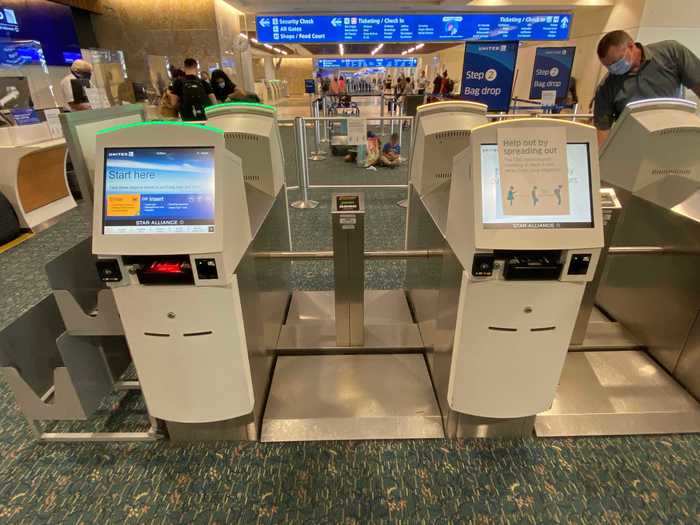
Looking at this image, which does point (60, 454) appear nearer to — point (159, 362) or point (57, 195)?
point (159, 362)

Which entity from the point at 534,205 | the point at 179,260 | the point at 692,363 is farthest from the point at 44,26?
the point at 692,363

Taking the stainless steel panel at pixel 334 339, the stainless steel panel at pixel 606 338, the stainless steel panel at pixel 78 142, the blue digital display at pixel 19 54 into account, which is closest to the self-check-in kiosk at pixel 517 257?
the stainless steel panel at pixel 334 339

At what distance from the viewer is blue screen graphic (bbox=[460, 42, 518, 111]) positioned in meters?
3.80

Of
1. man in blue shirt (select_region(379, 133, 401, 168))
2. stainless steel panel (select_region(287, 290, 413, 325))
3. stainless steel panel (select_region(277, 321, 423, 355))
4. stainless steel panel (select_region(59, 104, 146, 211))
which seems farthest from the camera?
man in blue shirt (select_region(379, 133, 401, 168))

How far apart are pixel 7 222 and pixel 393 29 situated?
7.52 metres

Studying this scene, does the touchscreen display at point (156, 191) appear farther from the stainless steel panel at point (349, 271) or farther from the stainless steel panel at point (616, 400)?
the stainless steel panel at point (616, 400)

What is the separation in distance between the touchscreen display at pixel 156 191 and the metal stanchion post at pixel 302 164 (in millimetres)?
3376

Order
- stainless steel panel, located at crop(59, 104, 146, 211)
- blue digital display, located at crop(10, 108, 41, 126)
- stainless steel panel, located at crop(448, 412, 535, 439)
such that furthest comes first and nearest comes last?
blue digital display, located at crop(10, 108, 41, 126)
stainless steel panel, located at crop(448, 412, 535, 439)
stainless steel panel, located at crop(59, 104, 146, 211)

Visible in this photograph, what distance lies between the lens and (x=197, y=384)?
1.59 meters

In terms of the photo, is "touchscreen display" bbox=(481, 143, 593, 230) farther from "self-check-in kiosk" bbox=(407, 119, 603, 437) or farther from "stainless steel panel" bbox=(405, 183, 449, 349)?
"stainless steel panel" bbox=(405, 183, 449, 349)

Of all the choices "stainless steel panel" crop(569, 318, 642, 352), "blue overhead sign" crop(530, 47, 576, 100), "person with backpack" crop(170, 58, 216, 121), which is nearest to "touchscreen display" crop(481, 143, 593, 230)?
"stainless steel panel" crop(569, 318, 642, 352)

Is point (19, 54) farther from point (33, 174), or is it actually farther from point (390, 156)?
point (390, 156)

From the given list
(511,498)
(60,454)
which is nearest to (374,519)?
(511,498)

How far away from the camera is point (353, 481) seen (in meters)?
1.65
